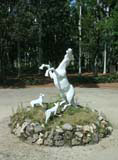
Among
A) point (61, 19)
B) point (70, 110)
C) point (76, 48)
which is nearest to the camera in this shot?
point (70, 110)

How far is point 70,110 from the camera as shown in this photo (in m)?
9.03

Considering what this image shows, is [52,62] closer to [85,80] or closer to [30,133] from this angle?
[85,80]

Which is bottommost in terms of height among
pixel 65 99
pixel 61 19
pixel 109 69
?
pixel 109 69

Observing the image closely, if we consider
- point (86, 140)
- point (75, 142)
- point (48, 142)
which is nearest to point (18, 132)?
point (48, 142)

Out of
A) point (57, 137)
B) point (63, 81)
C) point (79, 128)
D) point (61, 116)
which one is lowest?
point (57, 137)

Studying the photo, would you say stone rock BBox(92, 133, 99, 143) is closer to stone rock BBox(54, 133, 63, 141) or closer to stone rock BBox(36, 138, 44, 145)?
stone rock BBox(54, 133, 63, 141)

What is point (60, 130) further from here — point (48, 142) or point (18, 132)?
point (18, 132)

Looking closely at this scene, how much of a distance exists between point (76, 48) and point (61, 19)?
17.7 ft

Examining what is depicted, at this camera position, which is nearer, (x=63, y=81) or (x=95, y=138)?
(x=95, y=138)

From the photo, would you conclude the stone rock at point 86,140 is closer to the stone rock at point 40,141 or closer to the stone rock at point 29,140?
the stone rock at point 40,141

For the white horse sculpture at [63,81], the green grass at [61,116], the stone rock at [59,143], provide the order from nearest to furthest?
the stone rock at [59,143] → the green grass at [61,116] → the white horse sculpture at [63,81]

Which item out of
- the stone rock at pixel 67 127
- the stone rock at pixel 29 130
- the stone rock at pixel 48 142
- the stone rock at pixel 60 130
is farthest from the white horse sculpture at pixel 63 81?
the stone rock at pixel 48 142

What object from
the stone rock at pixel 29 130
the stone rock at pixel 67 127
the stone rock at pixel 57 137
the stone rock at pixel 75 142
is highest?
the stone rock at pixel 67 127

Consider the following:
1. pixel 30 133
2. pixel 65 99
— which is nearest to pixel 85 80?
pixel 65 99
